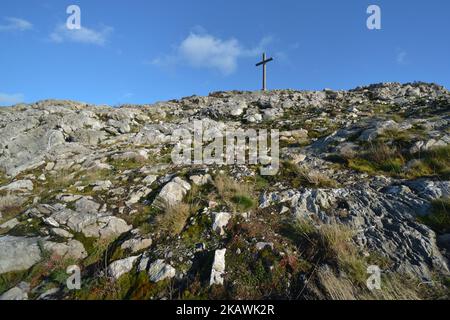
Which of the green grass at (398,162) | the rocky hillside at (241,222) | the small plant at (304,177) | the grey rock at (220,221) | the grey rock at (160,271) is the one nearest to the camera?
the rocky hillside at (241,222)

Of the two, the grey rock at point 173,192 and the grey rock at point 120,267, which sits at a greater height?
the grey rock at point 173,192

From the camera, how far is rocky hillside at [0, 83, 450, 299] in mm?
4070

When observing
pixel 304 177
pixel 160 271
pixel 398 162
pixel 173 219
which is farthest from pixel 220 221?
pixel 398 162

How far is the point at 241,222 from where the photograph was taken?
5344mm

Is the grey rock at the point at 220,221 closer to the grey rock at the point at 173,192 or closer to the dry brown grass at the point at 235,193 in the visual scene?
the dry brown grass at the point at 235,193

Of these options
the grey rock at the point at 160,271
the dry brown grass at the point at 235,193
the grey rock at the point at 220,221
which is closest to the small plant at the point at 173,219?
the grey rock at the point at 220,221

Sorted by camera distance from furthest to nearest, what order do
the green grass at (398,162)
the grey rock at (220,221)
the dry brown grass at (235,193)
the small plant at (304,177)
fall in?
1. the small plant at (304,177)
2. the green grass at (398,162)
3. the dry brown grass at (235,193)
4. the grey rock at (220,221)

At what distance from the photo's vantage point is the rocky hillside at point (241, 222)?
13.4 ft

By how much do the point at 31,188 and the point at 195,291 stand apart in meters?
7.36

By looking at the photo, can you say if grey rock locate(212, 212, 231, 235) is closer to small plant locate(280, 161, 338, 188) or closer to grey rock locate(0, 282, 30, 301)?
small plant locate(280, 161, 338, 188)
